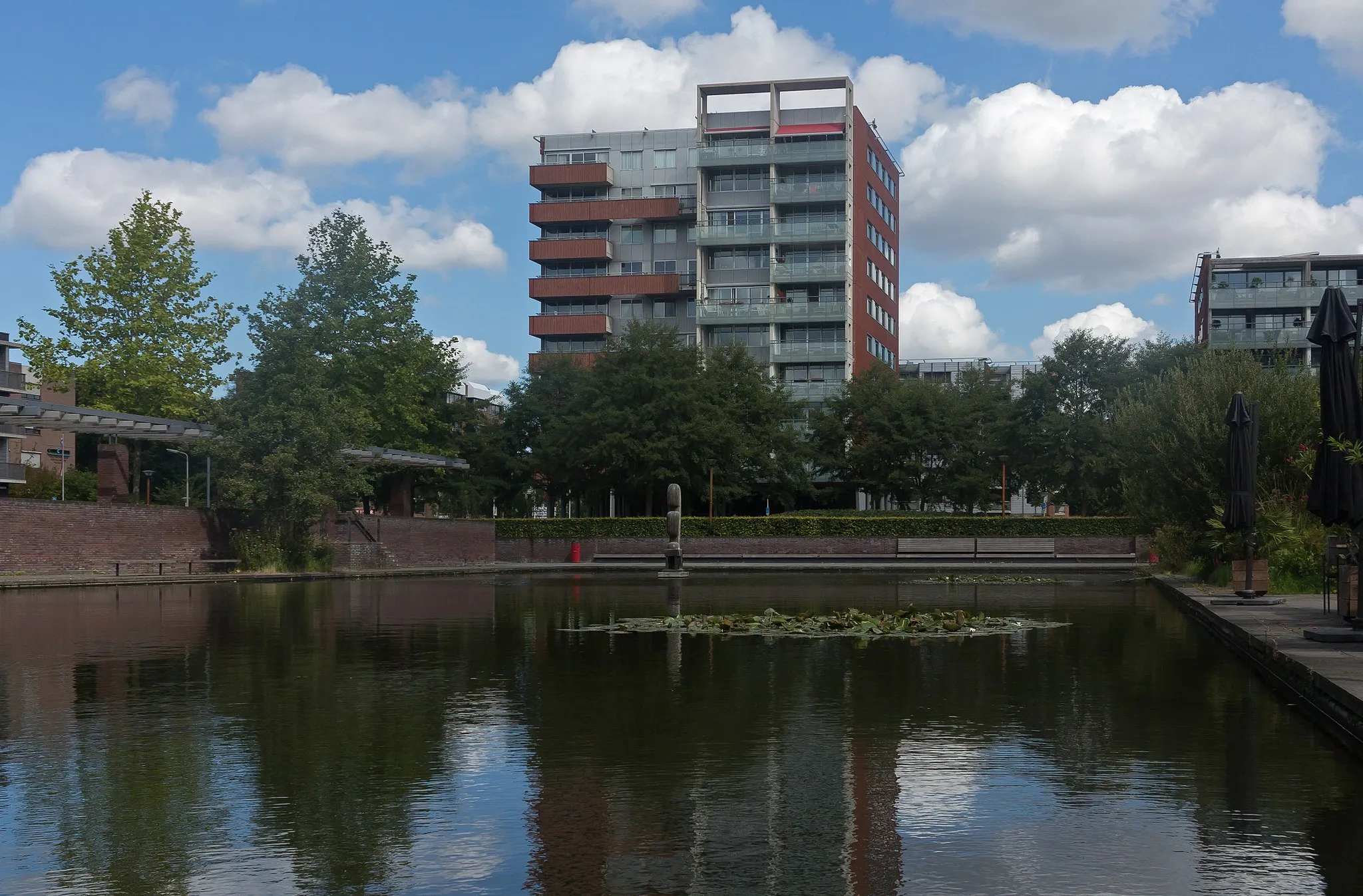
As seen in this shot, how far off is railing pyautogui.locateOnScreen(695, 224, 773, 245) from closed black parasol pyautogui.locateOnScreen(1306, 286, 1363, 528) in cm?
7297

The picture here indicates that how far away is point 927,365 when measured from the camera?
5723 inches

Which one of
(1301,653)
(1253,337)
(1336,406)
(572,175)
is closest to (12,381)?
(572,175)

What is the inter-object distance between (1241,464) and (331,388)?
39.5 m

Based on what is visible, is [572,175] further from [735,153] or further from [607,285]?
[735,153]


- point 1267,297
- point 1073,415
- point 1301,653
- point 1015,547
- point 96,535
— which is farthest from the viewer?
point 1267,297

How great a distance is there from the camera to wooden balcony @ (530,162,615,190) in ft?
321

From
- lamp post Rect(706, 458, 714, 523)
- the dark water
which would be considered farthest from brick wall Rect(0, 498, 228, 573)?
the dark water

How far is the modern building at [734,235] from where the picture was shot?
88.6 m

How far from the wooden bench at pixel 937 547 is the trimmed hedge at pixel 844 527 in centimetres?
76

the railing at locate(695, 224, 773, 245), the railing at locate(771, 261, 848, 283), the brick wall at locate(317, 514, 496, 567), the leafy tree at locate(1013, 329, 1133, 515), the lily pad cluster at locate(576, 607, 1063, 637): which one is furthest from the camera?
the railing at locate(695, 224, 773, 245)

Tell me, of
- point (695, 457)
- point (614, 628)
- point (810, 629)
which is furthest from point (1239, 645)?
point (695, 457)

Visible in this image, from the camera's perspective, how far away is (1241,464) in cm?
2522

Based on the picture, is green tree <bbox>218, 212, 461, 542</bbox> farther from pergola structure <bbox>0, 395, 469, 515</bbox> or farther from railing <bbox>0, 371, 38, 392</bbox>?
railing <bbox>0, 371, 38, 392</bbox>

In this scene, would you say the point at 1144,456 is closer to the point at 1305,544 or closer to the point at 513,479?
the point at 1305,544
